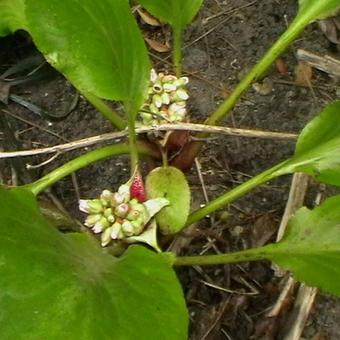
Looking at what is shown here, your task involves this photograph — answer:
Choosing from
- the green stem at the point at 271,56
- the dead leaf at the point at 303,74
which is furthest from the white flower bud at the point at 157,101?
the dead leaf at the point at 303,74

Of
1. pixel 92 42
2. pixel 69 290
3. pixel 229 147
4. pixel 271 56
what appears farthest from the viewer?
pixel 229 147

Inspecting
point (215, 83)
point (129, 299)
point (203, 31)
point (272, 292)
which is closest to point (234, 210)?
point (272, 292)

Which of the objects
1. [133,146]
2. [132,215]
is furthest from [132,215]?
[133,146]

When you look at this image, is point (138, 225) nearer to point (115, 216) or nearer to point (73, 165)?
point (115, 216)

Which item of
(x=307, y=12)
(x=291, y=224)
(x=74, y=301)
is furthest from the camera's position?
(x=307, y=12)

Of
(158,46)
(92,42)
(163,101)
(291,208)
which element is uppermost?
(92,42)

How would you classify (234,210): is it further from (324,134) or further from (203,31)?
(203,31)

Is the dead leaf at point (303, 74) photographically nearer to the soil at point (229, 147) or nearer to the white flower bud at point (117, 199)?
the soil at point (229, 147)
